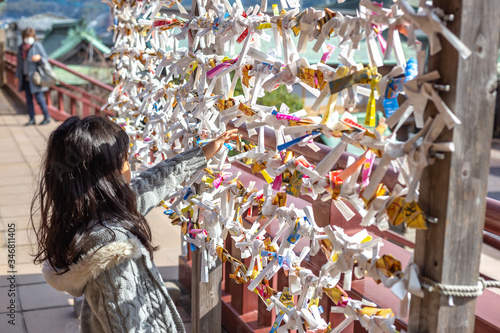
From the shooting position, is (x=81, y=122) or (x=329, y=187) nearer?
(x=329, y=187)

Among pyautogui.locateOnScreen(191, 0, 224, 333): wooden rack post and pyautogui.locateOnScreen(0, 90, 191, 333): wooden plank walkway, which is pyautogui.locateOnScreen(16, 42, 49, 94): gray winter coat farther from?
pyautogui.locateOnScreen(191, 0, 224, 333): wooden rack post

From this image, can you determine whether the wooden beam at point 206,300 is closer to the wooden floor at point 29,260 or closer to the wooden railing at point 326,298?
the wooden railing at point 326,298

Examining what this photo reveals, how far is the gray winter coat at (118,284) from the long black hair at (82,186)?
4cm

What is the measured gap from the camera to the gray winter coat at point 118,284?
1324mm

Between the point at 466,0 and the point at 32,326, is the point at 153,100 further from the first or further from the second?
the point at 466,0

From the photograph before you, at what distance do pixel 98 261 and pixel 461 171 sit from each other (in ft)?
2.79

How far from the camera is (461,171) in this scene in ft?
2.86

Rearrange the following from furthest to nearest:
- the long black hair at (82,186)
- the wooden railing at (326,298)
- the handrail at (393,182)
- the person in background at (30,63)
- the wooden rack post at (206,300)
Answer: the person in background at (30,63) < the wooden rack post at (206,300) < the long black hair at (82,186) < the wooden railing at (326,298) < the handrail at (393,182)

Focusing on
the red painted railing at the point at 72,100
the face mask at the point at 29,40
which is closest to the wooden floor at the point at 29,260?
the red painted railing at the point at 72,100

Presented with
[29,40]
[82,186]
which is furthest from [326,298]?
[29,40]

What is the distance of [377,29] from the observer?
38.9 inches

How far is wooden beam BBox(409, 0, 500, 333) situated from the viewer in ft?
2.77

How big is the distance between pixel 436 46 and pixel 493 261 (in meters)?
5.68

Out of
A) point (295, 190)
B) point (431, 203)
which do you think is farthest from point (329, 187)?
point (431, 203)
